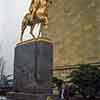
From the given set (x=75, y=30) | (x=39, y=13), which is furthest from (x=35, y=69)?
(x=75, y=30)

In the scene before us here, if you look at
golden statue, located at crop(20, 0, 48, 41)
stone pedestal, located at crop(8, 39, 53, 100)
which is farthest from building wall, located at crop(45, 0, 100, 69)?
stone pedestal, located at crop(8, 39, 53, 100)

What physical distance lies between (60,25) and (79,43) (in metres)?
2.19

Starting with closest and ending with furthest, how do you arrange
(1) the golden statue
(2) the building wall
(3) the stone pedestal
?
(3) the stone pedestal
(1) the golden statue
(2) the building wall

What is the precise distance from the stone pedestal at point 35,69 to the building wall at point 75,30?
7.36m

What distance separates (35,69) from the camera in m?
12.8

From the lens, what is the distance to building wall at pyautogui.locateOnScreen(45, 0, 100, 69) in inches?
809

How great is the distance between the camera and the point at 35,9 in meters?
14.0

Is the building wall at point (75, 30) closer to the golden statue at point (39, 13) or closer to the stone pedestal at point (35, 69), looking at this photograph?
the golden statue at point (39, 13)

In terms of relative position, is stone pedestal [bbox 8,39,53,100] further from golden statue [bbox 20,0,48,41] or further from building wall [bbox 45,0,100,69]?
building wall [bbox 45,0,100,69]

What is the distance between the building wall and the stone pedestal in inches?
290

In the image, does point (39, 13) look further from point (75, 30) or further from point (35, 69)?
point (75, 30)

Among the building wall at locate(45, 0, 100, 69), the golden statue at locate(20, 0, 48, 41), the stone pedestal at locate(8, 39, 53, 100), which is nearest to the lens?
the stone pedestal at locate(8, 39, 53, 100)

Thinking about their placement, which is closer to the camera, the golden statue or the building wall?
the golden statue

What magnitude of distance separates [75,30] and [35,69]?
9458 mm
